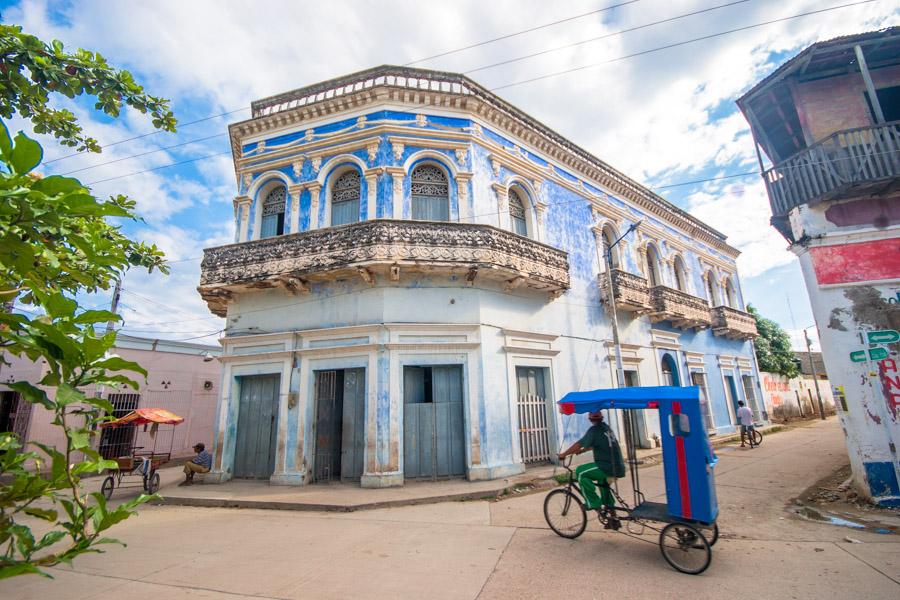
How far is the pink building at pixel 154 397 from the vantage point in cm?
1545

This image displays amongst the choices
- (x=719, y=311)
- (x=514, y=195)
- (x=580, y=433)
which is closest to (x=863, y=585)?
(x=580, y=433)

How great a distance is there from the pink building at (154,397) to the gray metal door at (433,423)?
9.07m

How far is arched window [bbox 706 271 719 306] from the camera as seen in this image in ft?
73.5

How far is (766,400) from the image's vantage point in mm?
24469

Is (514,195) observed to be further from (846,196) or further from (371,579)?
(371,579)

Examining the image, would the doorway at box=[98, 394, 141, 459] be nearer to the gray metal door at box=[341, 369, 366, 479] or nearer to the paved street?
the gray metal door at box=[341, 369, 366, 479]

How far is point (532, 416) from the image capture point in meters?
11.8

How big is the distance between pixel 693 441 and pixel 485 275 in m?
6.88

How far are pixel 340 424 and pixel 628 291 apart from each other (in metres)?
10.6

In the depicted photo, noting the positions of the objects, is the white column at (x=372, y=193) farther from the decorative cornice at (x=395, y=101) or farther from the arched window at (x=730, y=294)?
the arched window at (x=730, y=294)

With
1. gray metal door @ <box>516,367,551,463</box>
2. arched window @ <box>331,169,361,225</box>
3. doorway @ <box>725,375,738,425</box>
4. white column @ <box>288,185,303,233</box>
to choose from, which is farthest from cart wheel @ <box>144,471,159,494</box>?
doorway @ <box>725,375,738,425</box>

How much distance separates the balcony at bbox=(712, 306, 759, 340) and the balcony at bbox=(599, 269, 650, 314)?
684 cm

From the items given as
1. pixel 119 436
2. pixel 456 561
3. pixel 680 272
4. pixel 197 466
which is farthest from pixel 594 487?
pixel 119 436

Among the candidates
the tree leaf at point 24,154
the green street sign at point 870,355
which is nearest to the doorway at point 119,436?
the tree leaf at point 24,154
